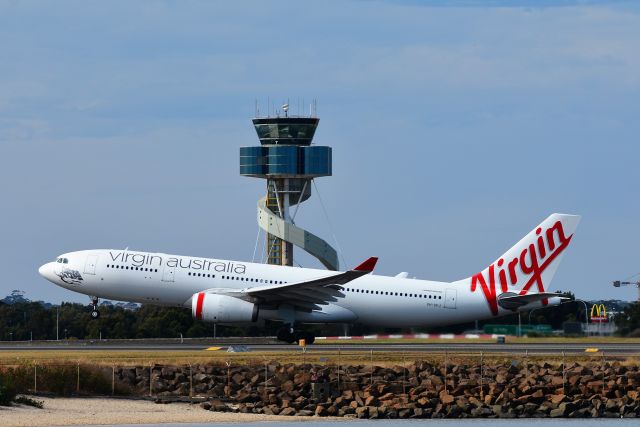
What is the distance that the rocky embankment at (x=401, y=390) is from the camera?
4541 cm

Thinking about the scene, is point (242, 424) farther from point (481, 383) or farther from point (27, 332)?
point (27, 332)

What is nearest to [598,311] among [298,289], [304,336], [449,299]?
[449,299]

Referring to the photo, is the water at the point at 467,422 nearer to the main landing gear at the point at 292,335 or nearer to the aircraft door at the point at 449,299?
the main landing gear at the point at 292,335

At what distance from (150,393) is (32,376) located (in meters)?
4.08

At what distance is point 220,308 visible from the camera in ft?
195

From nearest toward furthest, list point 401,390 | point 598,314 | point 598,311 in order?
point 401,390, point 598,314, point 598,311

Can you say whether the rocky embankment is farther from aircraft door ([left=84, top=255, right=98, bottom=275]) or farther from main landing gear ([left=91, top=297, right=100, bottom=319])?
main landing gear ([left=91, top=297, right=100, bottom=319])

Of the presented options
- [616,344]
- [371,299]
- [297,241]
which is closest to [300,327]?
[371,299]

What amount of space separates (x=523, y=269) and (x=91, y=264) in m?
20.7

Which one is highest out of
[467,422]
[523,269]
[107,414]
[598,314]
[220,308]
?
[523,269]

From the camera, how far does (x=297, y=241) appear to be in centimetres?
12012

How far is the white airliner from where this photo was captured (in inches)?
2354

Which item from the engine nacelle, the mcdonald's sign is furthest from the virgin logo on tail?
the engine nacelle

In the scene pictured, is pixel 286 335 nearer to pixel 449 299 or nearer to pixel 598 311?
pixel 449 299
